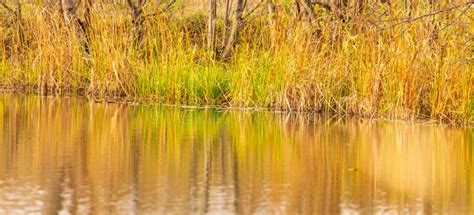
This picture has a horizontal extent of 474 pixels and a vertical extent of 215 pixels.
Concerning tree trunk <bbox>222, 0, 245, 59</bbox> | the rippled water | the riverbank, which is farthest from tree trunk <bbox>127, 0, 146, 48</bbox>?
the rippled water

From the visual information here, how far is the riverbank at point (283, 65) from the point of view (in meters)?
11.0

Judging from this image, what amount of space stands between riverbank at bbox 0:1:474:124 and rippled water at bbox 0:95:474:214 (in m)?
0.40

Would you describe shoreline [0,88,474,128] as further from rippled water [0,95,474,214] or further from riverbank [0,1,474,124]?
rippled water [0,95,474,214]

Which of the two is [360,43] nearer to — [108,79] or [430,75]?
[430,75]

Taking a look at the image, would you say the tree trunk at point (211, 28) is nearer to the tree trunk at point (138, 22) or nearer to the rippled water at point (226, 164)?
the tree trunk at point (138, 22)

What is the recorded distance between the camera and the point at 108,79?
1389 centimetres

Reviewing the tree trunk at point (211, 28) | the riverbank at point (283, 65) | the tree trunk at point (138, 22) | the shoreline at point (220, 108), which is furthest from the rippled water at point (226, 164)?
the tree trunk at point (211, 28)

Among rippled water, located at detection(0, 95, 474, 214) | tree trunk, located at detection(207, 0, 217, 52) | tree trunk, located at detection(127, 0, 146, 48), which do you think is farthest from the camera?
tree trunk, located at detection(207, 0, 217, 52)

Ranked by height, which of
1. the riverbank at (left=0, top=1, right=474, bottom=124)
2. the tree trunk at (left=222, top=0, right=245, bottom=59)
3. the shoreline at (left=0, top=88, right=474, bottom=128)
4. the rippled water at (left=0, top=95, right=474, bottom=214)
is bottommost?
the rippled water at (left=0, top=95, right=474, bottom=214)

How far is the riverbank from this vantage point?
1096 cm

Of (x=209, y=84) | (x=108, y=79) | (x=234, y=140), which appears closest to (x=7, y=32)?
(x=108, y=79)

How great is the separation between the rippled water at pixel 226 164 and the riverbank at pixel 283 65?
400 millimetres

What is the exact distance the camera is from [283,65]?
1209 cm

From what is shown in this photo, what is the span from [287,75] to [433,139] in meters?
2.51
